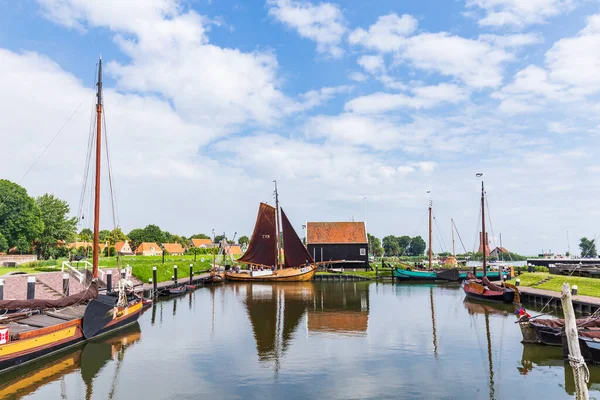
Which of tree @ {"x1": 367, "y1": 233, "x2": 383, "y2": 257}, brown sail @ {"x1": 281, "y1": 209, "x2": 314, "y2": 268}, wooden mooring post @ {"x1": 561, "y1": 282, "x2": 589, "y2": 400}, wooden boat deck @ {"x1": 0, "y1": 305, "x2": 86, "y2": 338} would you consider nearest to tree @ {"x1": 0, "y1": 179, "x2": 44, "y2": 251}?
brown sail @ {"x1": 281, "y1": 209, "x2": 314, "y2": 268}

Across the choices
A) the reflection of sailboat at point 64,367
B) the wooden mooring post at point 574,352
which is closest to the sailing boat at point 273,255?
the reflection of sailboat at point 64,367

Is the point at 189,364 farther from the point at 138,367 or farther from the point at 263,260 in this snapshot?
the point at 263,260

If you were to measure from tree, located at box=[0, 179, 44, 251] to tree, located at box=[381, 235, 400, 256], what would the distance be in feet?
429

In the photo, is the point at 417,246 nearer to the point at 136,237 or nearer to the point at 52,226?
the point at 136,237

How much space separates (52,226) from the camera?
68188 mm

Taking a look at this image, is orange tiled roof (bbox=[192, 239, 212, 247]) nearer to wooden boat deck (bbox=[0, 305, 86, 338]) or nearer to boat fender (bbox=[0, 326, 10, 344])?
wooden boat deck (bbox=[0, 305, 86, 338])

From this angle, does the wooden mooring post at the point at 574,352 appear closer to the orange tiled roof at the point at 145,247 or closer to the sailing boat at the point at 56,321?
the sailing boat at the point at 56,321

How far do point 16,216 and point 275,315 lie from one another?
48259mm

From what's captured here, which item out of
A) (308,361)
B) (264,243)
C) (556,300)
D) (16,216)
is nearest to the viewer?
(308,361)

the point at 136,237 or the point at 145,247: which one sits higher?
the point at 136,237

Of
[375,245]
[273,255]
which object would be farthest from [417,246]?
[273,255]

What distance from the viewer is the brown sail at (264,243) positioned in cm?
6009

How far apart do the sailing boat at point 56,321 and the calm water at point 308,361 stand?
25.1 inches

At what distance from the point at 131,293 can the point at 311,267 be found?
31165mm
